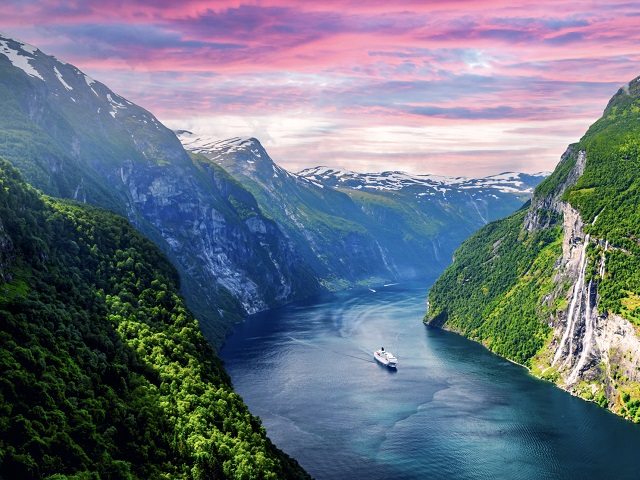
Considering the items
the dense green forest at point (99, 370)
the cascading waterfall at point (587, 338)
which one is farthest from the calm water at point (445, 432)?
the dense green forest at point (99, 370)

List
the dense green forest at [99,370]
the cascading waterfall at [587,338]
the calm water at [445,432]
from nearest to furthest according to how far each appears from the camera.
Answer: the dense green forest at [99,370]
the calm water at [445,432]
the cascading waterfall at [587,338]

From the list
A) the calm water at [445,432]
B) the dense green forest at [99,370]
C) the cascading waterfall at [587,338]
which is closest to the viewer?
the dense green forest at [99,370]

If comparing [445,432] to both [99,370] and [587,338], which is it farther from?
[99,370]

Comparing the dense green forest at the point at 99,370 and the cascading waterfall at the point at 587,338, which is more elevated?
the dense green forest at the point at 99,370

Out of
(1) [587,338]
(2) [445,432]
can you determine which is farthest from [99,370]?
(1) [587,338]

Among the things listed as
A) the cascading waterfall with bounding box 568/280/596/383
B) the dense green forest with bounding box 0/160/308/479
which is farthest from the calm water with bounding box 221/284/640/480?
the dense green forest with bounding box 0/160/308/479

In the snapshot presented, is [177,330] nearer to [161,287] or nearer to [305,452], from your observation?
[161,287]

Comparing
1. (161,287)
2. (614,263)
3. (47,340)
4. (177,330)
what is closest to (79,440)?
(47,340)

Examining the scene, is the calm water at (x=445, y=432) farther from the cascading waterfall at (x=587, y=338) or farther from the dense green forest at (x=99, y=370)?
the dense green forest at (x=99, y=370)

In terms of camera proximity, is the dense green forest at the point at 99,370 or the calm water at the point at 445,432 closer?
the dense green forest at the point at 99,370
